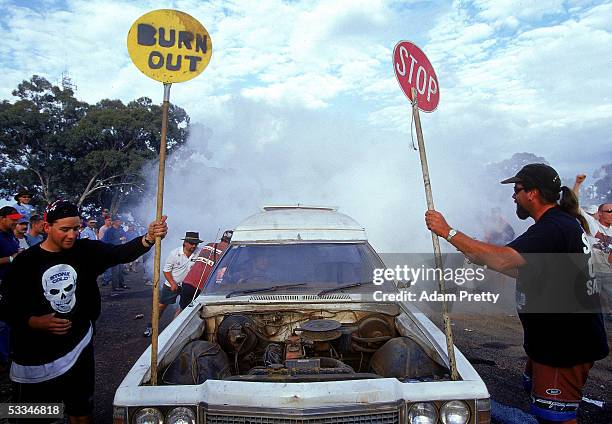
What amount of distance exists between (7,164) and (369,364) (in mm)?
24494

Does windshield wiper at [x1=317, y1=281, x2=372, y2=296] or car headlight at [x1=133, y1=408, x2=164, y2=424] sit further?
windshield wiper at [x1=317, y1=281, x2=372, y2=296]

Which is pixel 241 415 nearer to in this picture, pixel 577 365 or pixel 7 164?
pixel 577 365

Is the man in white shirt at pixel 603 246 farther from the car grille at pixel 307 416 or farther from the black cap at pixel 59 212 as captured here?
the black cap at pixel 59 212

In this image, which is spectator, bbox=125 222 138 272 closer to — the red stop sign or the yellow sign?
the yellow sign

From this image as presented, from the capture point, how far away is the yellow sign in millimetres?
2791

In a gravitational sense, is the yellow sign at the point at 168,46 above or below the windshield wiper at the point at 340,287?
above

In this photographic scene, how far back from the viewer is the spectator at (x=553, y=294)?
259 centimetres

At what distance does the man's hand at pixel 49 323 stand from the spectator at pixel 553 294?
→ 2.33m

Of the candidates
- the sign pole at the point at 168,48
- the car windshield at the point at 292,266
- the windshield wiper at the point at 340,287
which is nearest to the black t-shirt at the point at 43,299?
the sign pole at the point at 168,48

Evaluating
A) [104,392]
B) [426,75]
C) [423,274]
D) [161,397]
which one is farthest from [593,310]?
[423,274]

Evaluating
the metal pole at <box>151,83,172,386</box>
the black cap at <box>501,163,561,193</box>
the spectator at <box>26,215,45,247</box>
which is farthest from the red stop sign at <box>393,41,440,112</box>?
the spectator at <box>26,215,45,247</box>

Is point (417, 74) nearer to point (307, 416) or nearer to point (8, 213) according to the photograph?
point (307, 416)

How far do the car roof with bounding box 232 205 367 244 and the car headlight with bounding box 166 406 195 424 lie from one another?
2.10 meters

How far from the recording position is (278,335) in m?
3.64
